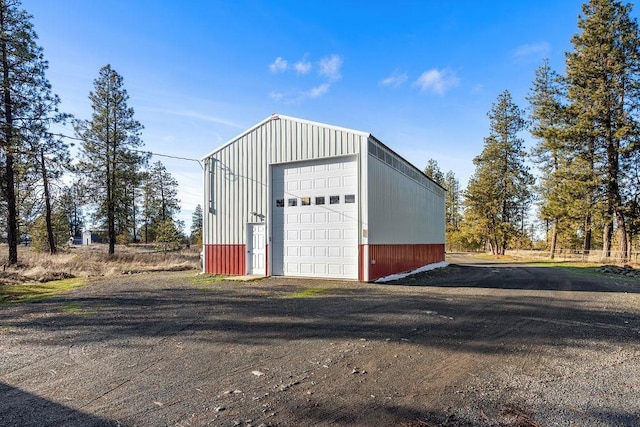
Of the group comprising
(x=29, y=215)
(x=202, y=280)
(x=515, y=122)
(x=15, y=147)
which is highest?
(x=515, y=122)

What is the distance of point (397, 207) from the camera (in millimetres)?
14711

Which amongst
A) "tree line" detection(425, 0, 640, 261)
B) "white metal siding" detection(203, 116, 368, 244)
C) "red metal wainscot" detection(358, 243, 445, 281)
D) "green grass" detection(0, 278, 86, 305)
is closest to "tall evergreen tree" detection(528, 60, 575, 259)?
"tree line" detection(425, 0, 640, 261)

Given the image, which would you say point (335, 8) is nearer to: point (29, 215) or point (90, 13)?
point (90, 13)

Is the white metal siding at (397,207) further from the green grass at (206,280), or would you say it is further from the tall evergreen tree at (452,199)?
the tall evergreen tree at (452,199)

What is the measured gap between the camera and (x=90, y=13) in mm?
10609

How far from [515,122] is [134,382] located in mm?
39724

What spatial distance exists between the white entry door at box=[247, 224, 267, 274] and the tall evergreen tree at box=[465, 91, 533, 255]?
28599 millimetres

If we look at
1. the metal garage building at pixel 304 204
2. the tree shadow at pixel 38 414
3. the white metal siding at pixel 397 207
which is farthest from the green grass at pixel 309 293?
the tree shadow at pixel 38 414

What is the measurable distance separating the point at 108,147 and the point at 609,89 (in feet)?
108

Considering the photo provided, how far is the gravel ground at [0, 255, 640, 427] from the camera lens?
2.89 m

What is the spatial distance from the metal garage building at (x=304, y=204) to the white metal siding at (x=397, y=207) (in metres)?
0.05

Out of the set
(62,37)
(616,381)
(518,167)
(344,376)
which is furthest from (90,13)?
(518,167)

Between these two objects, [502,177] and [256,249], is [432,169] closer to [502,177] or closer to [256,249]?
[502,177]

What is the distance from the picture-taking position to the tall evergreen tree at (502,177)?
34.2 m
